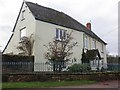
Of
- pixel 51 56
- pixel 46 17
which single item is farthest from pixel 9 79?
pixel 46 17

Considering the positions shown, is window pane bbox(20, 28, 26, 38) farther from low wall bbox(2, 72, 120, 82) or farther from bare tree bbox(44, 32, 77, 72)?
low wall bbox(2, 72, 120, 82)

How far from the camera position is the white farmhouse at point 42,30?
27.0 meters

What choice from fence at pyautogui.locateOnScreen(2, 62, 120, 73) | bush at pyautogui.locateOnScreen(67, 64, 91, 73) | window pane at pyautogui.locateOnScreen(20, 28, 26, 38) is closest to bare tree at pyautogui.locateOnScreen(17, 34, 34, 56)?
window pane at pyautogui.locateOnScreen(20, 28, 26, 38)

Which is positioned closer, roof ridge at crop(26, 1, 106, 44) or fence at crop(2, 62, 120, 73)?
fence at crop(2, 62, 120, 73)

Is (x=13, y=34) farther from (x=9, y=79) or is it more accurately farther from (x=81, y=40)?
(x=9, y=79)

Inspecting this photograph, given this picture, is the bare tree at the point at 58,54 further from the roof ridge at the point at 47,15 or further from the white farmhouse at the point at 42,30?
the roof ridge at the point at 47,15

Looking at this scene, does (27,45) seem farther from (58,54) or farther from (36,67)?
(36,67)

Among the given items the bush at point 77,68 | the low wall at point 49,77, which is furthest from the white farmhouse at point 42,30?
the low wall at point 49,77

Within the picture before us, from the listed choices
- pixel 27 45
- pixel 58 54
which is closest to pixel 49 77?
pixel 58 54

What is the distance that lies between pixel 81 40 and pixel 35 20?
8.67 metres

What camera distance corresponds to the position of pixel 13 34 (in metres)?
31.7

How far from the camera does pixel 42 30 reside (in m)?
27.5

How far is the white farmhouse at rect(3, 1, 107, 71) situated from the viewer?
26969 mm

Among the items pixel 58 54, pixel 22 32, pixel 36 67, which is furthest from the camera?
pixel 22 32
